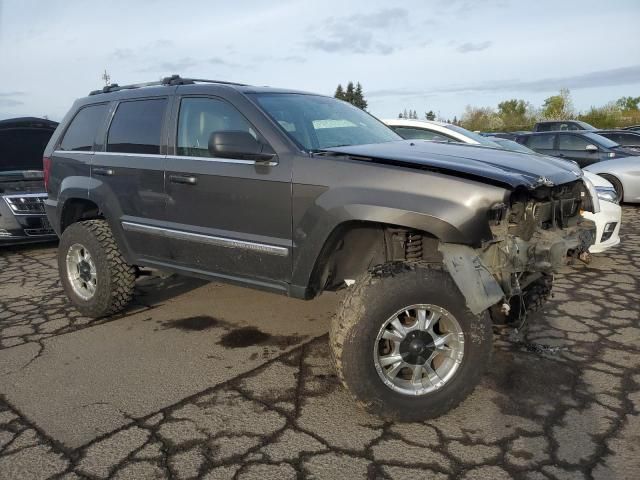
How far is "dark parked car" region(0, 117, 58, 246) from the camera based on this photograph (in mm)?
7312

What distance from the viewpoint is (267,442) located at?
9.12 feet

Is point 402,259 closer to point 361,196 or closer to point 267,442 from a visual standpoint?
point 361,196

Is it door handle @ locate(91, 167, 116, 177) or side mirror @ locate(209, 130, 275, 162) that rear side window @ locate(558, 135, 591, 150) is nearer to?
side mirror @ locate(209, 130, 275, 162)

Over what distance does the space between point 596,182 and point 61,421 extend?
6.36 meters

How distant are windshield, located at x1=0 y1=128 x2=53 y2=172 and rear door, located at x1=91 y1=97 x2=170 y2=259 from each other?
5647 millimetres

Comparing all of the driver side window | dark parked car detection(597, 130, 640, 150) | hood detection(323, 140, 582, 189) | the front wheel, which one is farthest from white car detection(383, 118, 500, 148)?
dark parked car detection(597, 130, 640, 150)

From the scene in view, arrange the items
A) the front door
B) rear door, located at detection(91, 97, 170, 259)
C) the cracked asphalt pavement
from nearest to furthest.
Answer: the cracked asphalt pavement, the front door, rear door, located at detection(91, 97, 170, 259)

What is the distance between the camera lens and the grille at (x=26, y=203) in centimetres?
733

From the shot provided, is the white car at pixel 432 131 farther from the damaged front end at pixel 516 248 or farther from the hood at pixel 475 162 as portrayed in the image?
the damaged front end at pixel 516 248

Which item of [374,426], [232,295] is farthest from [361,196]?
[232,295]

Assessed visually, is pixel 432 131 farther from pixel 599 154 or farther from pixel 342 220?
pixel 599 154

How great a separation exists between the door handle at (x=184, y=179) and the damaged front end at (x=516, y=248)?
1.82 metres

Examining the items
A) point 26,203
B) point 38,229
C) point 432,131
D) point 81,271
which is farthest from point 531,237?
point 26,203

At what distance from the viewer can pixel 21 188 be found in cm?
771
